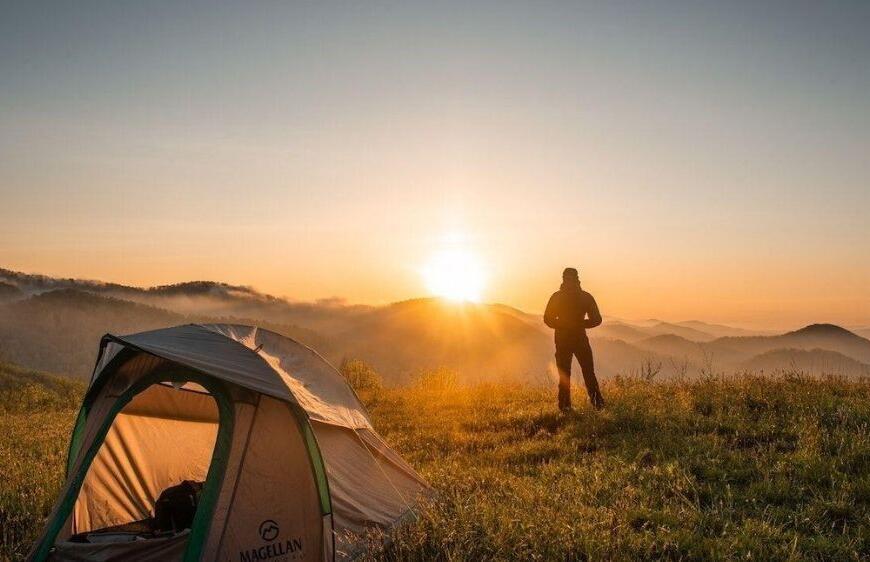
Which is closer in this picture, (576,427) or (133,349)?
(133,349)

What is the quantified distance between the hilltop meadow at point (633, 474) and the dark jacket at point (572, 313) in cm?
160

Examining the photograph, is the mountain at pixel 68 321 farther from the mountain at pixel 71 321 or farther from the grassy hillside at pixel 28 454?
the grassy hillside at pixel 28 454

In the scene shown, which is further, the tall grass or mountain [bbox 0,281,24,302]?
mountain [bbox 0,281,24,302]

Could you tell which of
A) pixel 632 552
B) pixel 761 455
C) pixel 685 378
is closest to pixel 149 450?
pixel 632 552

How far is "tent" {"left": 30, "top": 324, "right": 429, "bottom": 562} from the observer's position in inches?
246

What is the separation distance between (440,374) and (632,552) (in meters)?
13.8

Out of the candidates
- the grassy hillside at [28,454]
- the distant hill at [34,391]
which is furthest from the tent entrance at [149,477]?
the distant hill at [34,391]

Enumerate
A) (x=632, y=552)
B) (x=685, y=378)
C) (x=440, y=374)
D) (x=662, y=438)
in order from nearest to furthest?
1. (x=632, y=552)
2. (x=662, y=438)
3. (x=685, y=378)
4. (x=440, y=374)

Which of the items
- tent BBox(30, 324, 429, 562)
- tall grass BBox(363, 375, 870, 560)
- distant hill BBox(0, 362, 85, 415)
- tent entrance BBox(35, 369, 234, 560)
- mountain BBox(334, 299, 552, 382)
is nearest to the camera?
tall grass BBox(363, 375, 870, 560)

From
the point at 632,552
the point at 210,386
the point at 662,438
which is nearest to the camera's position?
the point at 632,552

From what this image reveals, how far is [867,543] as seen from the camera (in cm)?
600

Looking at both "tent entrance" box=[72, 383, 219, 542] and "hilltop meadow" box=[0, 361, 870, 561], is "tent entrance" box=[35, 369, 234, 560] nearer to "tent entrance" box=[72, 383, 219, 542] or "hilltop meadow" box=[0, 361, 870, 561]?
"tent entrance" box=[72, 383, 219, 542]

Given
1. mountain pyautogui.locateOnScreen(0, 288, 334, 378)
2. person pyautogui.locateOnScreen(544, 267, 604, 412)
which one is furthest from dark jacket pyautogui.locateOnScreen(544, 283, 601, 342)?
mountain pyautogui.locateOnScreen(0, 288, 334, 378)

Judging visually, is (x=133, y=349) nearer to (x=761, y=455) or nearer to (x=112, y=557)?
(x=112, y=557)
